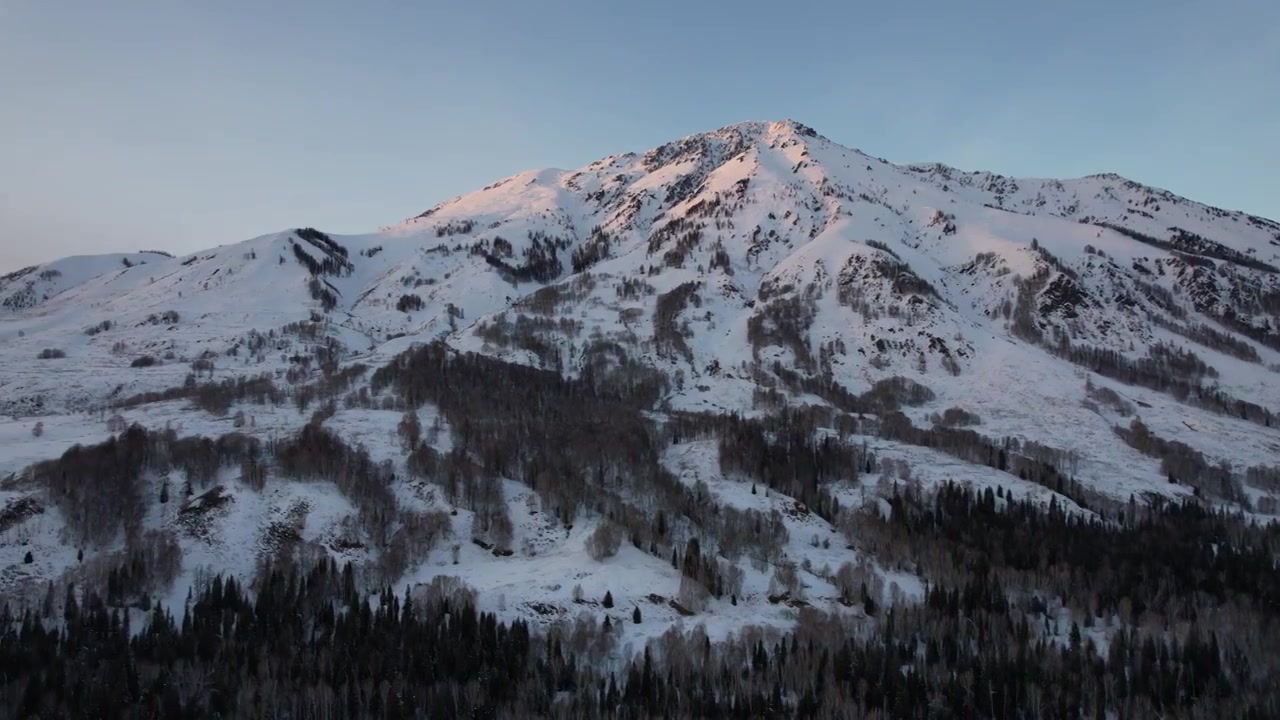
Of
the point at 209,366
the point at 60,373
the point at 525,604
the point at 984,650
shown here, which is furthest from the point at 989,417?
the point at 60,373

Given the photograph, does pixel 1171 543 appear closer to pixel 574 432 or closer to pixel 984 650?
pixel 984 650

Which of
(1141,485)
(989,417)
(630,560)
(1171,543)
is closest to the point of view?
(630,560)

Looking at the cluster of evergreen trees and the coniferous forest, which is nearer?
the cluster of evergreen trees

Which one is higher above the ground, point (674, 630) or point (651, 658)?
point (674, 630)

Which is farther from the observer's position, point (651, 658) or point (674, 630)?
point (674, 630)

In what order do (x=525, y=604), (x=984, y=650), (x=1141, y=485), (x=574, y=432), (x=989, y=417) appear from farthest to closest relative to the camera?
(x=989, y=417) < (x=574, y=432) < (x=1141, y=485) < (x=525, y=604) < (x=984, y=650)

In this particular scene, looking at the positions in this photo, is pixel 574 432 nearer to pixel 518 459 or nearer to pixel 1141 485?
pixel 518 459

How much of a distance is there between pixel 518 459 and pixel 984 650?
A: 262 ft

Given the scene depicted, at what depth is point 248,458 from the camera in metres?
116

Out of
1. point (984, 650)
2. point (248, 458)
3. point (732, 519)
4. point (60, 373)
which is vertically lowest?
point (984, 650)

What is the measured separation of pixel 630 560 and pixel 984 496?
63.6 metres

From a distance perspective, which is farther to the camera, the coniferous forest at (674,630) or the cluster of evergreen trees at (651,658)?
the coniferous forest at (674,630)

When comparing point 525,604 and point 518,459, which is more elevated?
point 518,459

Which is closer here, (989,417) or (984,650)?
(984,650)
